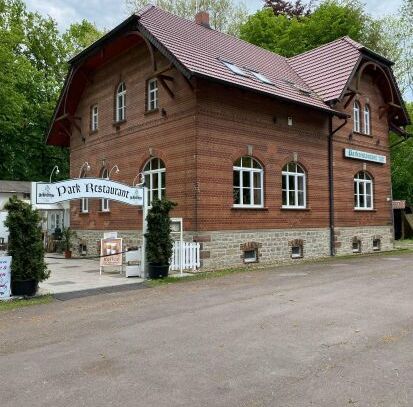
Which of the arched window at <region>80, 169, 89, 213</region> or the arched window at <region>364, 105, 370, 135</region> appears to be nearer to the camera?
the arched window at <region>80, 169, 89, 213</region>

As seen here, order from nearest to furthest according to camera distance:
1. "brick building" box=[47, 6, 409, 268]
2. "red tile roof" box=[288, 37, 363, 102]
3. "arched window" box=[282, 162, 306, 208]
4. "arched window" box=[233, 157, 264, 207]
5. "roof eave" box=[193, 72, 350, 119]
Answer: "roof eave" box=[193, 72, 350, 119], "brick building" box=[47, 6, 409, 268], "arched window" box=[233, 157, 264, 207], "arched window" box=[282, 162, 306, 208], "red tile roof" box=[288, 37, 363, 102]

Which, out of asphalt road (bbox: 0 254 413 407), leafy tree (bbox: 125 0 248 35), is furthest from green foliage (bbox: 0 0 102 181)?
asphalt road (bbox: 0 254 413 407)

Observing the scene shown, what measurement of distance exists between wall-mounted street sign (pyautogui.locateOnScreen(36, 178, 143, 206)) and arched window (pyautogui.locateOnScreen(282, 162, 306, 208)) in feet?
21.0

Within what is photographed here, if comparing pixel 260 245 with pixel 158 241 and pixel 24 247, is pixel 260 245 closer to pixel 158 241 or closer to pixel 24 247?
pixel 158 241

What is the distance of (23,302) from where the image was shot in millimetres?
9445

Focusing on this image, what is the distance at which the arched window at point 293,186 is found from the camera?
56.2ft

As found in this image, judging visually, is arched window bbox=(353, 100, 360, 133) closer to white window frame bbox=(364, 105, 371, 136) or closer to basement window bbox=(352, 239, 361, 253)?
white window frame bbox=(364, 105, 371, 136)

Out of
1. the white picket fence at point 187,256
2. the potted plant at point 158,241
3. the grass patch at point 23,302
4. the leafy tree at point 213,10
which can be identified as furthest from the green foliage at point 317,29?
the grass patch at point 23,302

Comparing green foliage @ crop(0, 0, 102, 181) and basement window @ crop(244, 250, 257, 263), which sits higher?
green foliage @ crop(0, 0, 102, 181)

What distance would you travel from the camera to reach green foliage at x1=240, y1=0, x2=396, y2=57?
30250 millimetres

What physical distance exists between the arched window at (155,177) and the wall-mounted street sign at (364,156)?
824 cm

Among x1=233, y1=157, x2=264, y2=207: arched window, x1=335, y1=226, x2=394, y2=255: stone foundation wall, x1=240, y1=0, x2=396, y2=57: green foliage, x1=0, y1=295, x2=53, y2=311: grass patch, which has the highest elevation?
x1=240, y1=0, x2=396, y2=57: green foliage

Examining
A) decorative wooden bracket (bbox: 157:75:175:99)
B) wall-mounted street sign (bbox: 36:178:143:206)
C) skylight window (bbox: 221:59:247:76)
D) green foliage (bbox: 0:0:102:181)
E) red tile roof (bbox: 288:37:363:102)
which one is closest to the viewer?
wall-mounted street sign (bbox: 36:178:143:206)

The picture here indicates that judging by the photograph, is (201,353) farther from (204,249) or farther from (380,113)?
(380,113)
